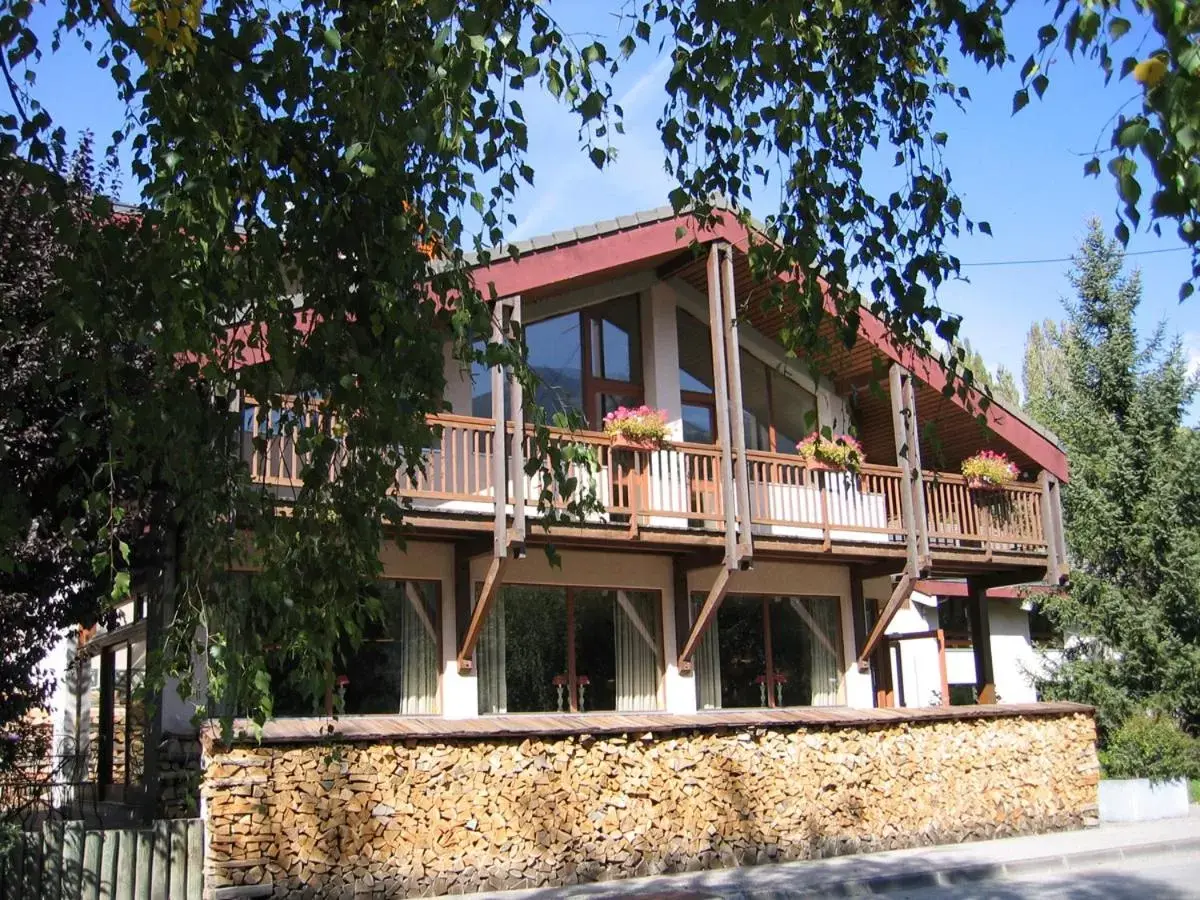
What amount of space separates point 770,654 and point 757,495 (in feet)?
8.63

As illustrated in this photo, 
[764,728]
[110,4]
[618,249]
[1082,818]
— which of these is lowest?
[1082,818]

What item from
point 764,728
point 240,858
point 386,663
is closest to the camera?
point 240,858

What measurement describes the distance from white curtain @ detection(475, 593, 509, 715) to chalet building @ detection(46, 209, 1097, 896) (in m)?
0.04

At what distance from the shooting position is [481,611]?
50.4 ft

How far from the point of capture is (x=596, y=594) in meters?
17.5

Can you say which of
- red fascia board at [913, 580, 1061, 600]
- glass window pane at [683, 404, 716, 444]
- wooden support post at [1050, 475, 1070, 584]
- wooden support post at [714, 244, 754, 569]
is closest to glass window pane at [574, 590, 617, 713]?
wooden support post at [714, 244, 754, 569]

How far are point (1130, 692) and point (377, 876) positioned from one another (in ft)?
48.0

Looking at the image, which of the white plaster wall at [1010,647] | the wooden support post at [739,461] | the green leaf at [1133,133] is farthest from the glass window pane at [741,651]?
the green leaf at [1133,133]

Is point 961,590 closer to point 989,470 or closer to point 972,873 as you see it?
point 989,470

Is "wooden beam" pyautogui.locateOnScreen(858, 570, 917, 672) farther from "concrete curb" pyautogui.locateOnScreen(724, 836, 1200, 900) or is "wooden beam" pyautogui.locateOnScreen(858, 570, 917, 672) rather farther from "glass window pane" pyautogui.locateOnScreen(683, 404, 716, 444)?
"concrete curb" pyautogui.locateOnScreen(724, 836, 1200, 900)

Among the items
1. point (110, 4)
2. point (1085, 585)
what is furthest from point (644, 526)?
point (110, 4)

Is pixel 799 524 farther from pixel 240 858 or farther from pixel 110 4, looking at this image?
pixel 110 4

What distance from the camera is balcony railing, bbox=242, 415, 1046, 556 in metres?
15.2

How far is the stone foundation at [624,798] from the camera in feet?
37.5
